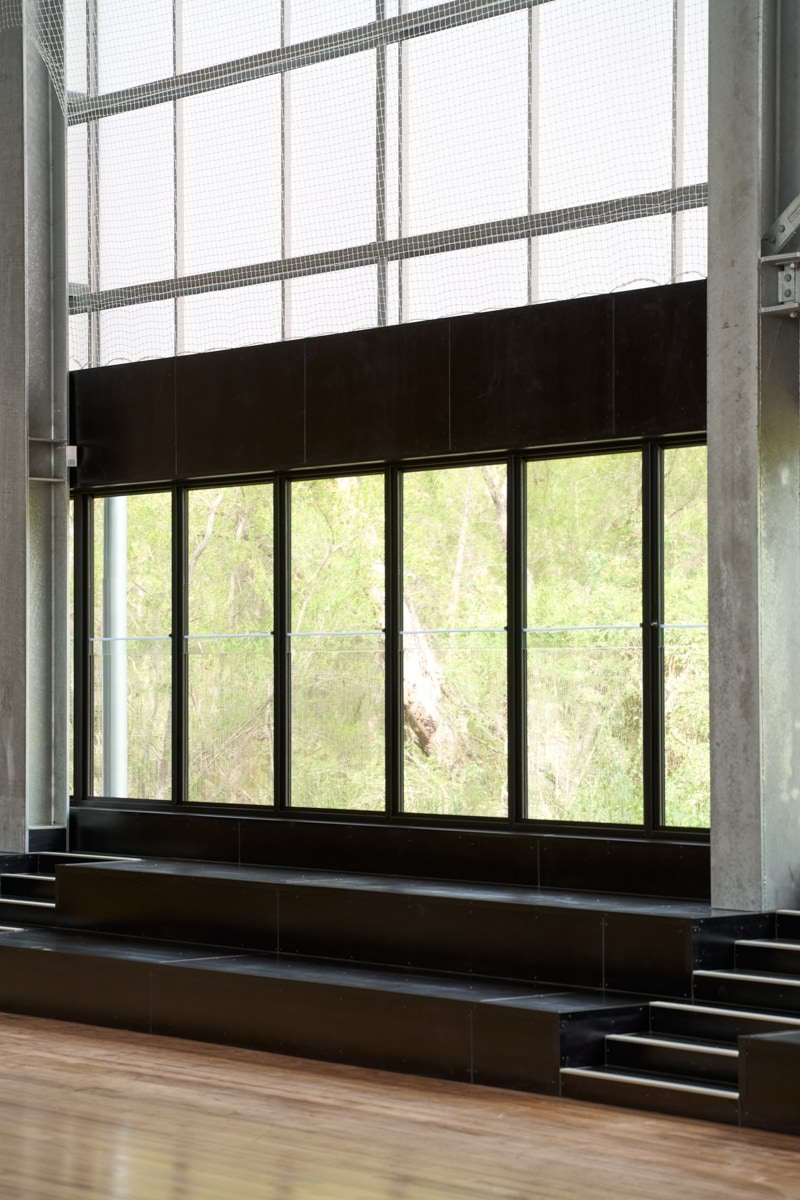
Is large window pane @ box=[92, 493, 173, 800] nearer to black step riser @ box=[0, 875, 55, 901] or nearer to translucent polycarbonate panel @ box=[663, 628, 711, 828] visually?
black step riser @ box=[0, 875, 55, 901]

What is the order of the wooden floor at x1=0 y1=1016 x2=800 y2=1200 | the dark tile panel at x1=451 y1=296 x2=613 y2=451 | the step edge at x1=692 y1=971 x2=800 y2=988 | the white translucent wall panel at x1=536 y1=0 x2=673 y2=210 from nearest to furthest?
the wooden floor at x1=0 y1=1016 x2=800 y2=1200
the step edge at x1=692 y1=971 x2=800 y2=988
the white translucent wall panel at x1=536 y1=0 x2=673 y2=210
the dark tile panel at x1=451 y1=296 x2=613 y2=451

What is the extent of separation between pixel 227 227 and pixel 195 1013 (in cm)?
485

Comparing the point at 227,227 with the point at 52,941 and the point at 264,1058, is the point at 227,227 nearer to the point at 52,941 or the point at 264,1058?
the point at 52,941

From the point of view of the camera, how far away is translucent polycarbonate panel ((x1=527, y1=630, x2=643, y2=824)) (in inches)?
345

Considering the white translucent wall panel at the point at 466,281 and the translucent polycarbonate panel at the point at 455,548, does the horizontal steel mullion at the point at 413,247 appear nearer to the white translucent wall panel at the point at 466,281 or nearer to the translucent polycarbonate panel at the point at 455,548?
the white translucent wall panel at the point at 466,281

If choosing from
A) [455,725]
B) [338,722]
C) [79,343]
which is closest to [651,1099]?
[455,725]

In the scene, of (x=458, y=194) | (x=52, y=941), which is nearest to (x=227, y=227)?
(x=458, y=194)

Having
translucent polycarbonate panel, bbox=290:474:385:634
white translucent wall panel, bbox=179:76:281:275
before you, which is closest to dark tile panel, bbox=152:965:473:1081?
translucent polycarbonate panel, bbox=290:474:385:634

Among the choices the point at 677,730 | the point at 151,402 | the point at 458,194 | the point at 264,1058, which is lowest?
the point at 264,1058

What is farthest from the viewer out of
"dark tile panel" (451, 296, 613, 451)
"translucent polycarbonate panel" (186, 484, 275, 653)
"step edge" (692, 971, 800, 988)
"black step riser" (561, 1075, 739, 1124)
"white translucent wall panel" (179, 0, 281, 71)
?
"translucent polycarbonate panel" (186, 484, 275, 653)

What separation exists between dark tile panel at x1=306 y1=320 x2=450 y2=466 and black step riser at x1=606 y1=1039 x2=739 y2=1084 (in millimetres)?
3679

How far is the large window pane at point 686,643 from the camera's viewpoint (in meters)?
8.52

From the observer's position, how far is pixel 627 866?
8.62m

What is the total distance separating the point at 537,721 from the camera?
30.0 feet
